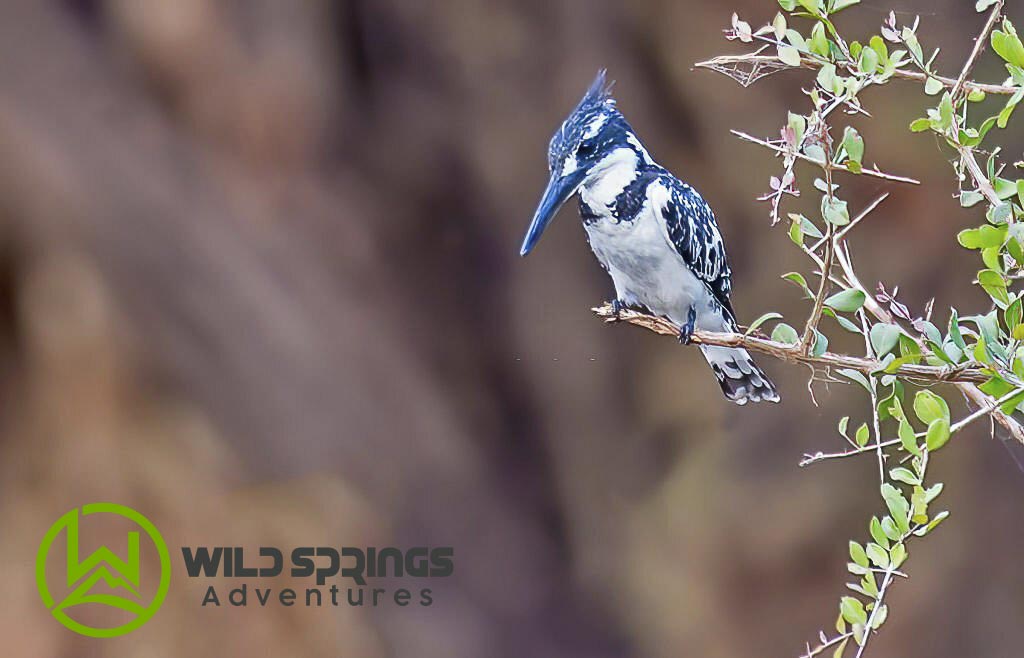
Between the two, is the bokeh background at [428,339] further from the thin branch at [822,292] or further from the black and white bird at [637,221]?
the thin branch at [822,292]

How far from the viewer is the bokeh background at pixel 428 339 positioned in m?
1.37

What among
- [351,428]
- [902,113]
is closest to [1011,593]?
[902,113]

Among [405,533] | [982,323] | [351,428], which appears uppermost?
[351,428]

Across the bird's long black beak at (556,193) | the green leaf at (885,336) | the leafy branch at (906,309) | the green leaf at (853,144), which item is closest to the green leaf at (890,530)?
the leafy branch at (906,309)

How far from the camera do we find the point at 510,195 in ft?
4.69

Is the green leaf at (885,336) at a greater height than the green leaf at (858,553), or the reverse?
the green leaf at (885,336)

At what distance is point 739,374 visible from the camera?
44.1 inches

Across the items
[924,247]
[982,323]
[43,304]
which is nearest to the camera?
[982,323]

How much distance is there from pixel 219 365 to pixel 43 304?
0.25 m

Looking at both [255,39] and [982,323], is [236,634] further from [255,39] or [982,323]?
Result: [982,323]

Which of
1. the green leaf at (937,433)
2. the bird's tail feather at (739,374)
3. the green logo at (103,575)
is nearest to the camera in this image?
the green leaf at (937,433)

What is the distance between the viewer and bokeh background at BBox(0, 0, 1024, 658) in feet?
4.49

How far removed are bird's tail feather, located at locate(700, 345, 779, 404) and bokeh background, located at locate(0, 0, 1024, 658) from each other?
0.21m

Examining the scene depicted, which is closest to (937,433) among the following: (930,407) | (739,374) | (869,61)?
(930,407)
